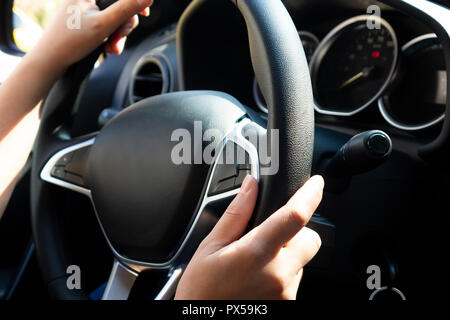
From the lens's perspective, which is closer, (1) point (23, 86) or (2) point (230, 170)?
(2) point (230, 170)

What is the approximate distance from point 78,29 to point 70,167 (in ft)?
1.04

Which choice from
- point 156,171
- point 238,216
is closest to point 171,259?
point 156,171

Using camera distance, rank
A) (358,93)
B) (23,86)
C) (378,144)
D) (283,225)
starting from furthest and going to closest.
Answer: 1. (358,93)
2. (23,86)
3. (378,144)
4. (283,225)

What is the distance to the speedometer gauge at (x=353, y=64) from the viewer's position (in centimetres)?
118

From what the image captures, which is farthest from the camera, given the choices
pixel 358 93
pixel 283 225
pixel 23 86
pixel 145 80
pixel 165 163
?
pixel 145 80

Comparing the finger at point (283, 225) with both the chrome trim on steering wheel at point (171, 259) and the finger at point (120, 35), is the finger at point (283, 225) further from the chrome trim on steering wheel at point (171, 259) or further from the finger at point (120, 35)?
the finger at point (120, 35)

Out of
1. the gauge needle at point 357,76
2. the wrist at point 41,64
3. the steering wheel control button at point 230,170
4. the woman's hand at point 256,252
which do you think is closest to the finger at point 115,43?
the wrist at point 41,64

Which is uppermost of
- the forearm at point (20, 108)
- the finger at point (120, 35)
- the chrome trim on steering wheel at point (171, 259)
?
the finger at point (120, 35)

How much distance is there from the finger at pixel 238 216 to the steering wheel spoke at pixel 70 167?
1.55 feet

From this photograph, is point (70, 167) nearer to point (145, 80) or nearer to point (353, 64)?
point (145, 80)

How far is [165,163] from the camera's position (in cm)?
78

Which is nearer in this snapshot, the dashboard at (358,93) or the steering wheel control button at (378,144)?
the steering wheel control button at (378,144)

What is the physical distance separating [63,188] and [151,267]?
33 centimetres
